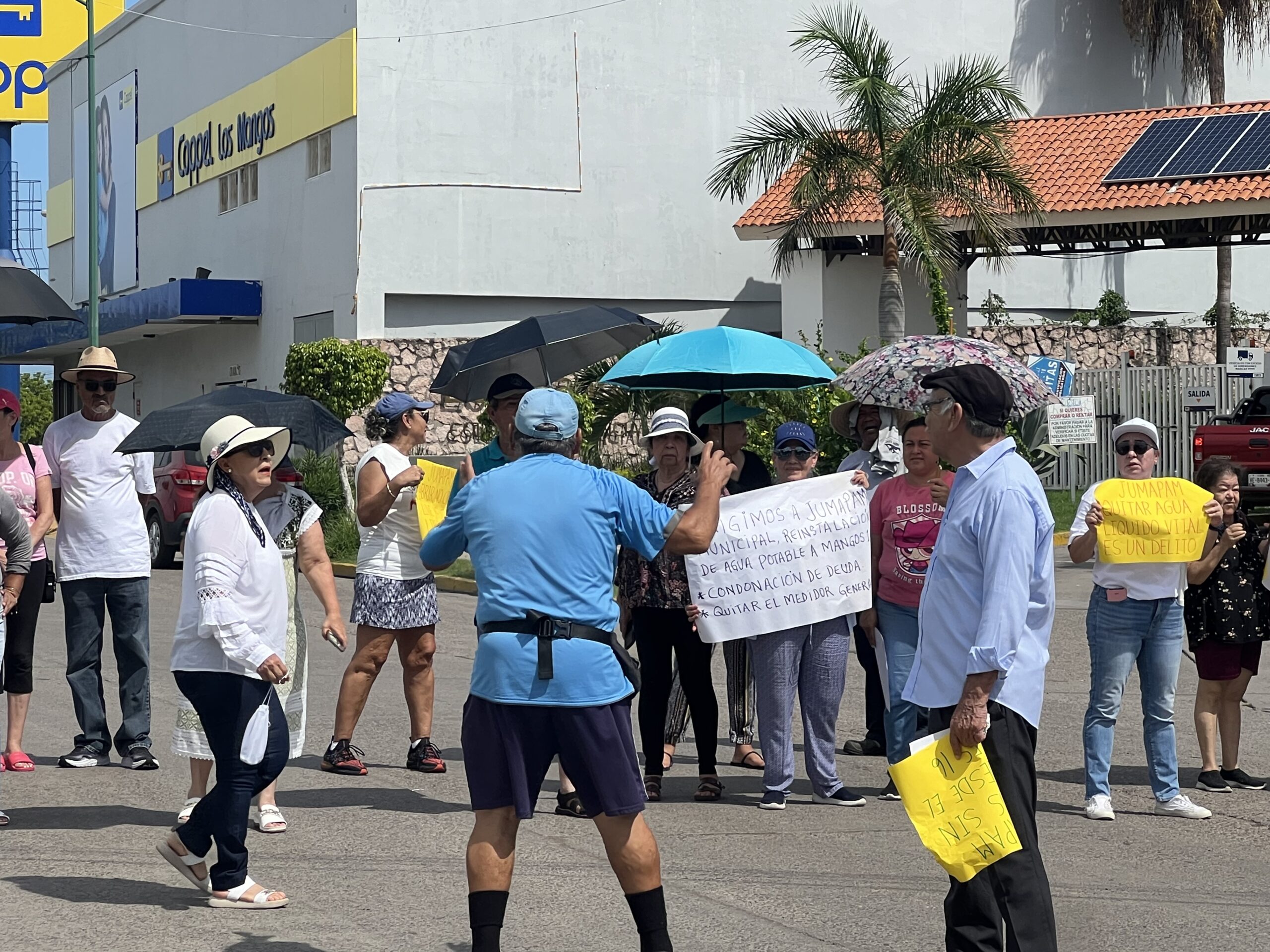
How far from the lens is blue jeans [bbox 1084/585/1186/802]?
312 inches

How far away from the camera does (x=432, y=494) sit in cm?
852

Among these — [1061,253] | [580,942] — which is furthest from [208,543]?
[1061,253]

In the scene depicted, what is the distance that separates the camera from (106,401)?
29.8 ft

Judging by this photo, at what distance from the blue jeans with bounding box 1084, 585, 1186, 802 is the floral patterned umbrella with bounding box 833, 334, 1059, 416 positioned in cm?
104

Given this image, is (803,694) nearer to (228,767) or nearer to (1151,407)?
(228,767)

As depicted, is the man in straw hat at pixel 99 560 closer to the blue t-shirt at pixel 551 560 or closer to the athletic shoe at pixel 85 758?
the athletic shoe at pixel 85 758

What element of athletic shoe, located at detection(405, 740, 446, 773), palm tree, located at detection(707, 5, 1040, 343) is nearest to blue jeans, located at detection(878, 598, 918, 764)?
athletic shoe, located at detection(405, 740, 446, 773)

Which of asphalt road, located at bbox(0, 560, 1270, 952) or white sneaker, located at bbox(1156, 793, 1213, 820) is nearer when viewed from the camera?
asphalt road, located at bbox(0, 560, 1270, 952)

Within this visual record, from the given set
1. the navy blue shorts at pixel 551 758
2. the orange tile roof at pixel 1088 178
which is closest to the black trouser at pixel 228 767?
the navy blue shorts at pixel 551 758

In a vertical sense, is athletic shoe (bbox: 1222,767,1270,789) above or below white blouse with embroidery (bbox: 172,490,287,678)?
below

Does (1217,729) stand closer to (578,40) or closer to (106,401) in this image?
(106,401)

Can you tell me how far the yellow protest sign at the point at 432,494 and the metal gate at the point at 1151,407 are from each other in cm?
1974

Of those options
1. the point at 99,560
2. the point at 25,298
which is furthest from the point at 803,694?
the point at 25,298

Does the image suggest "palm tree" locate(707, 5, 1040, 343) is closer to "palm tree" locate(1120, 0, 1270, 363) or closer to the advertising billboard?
"palm tree" locate(1120, 0, 1270, 363)
